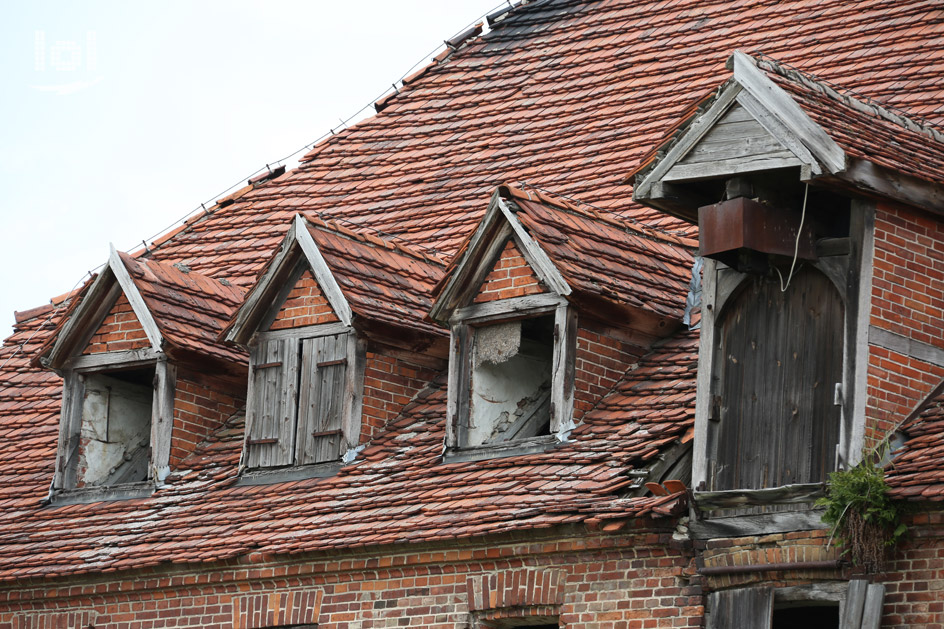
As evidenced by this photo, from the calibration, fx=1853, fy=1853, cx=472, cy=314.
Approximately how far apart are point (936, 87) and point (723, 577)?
221 inches

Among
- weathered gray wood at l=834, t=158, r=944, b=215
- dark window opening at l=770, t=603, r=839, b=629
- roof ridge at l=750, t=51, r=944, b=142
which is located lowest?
dark window opening at l=770, t=603, r=839, b=629

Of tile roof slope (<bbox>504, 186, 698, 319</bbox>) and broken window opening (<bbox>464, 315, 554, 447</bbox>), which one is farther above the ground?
tile roof slope (<bbox>504, 186, 698, 319</bbox>)

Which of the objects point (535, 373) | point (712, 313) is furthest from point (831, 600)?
point (535, 373)

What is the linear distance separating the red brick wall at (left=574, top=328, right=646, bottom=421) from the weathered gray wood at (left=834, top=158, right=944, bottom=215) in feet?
9.70

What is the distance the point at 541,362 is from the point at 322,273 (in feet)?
7.03

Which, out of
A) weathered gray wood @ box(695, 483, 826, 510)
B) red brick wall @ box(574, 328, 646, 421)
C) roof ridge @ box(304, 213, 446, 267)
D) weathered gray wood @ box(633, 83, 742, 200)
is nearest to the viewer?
weathered gray wood @ box(695, 483, 826, 510)

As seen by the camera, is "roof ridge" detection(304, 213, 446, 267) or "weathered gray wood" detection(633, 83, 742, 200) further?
"roof ridge" detection(304, 213, 446, 267)

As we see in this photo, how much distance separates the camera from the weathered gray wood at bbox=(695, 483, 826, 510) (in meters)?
12.4

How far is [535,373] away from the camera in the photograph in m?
15.7

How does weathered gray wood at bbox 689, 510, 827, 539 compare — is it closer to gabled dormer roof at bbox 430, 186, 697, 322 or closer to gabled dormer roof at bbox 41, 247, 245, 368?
gabled dormer roof at bbox 430, 186, 697, 322

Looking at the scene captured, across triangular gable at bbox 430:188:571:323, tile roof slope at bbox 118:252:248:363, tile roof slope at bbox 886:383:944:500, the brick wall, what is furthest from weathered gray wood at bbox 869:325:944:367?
tile roof slope at bbox 118:252:248:363

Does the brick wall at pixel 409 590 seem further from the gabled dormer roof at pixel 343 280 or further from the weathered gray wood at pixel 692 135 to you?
the weathered gray wood at pixel 692 135

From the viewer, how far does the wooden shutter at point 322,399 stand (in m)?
16.1

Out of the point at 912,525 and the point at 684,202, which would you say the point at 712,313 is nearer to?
the point at 684,202
